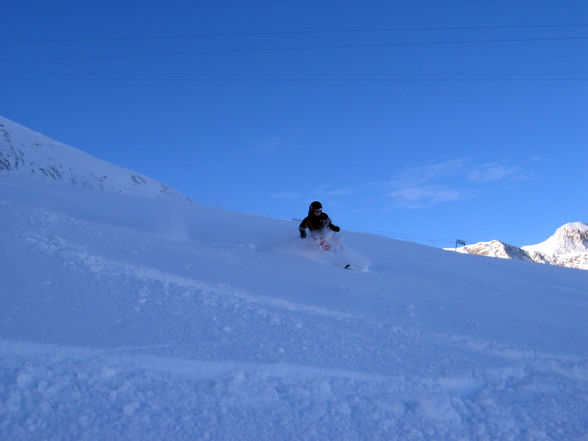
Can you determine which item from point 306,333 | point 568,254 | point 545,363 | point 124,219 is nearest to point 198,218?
point 124,219

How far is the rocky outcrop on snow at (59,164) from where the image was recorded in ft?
101

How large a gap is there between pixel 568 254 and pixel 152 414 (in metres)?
181

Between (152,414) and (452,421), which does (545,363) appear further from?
(152,414)

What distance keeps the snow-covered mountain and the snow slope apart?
144m

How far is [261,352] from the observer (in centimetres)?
232

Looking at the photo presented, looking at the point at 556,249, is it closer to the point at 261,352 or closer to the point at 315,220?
the point at 315,220

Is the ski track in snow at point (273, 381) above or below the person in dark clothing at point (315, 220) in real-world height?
below

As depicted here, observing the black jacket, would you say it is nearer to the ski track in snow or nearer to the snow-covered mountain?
the ski track in snow

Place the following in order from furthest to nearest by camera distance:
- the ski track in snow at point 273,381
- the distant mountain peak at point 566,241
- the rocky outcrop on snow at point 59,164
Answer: the distant mountain peak at point 566,241 → the rocky outcrop on snow at point 59,164 → the ski track in snow at point 273,381

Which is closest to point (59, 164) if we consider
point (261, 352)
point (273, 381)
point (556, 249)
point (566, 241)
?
point (261, 352)

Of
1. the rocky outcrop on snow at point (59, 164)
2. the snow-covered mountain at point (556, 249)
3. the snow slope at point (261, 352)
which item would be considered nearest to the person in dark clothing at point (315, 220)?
the snow slope at point (261, 352)

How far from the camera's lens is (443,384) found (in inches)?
84.0

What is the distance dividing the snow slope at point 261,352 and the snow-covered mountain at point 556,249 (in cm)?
14439

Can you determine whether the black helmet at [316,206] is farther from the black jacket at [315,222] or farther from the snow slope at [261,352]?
the snow slope at [261,352]
